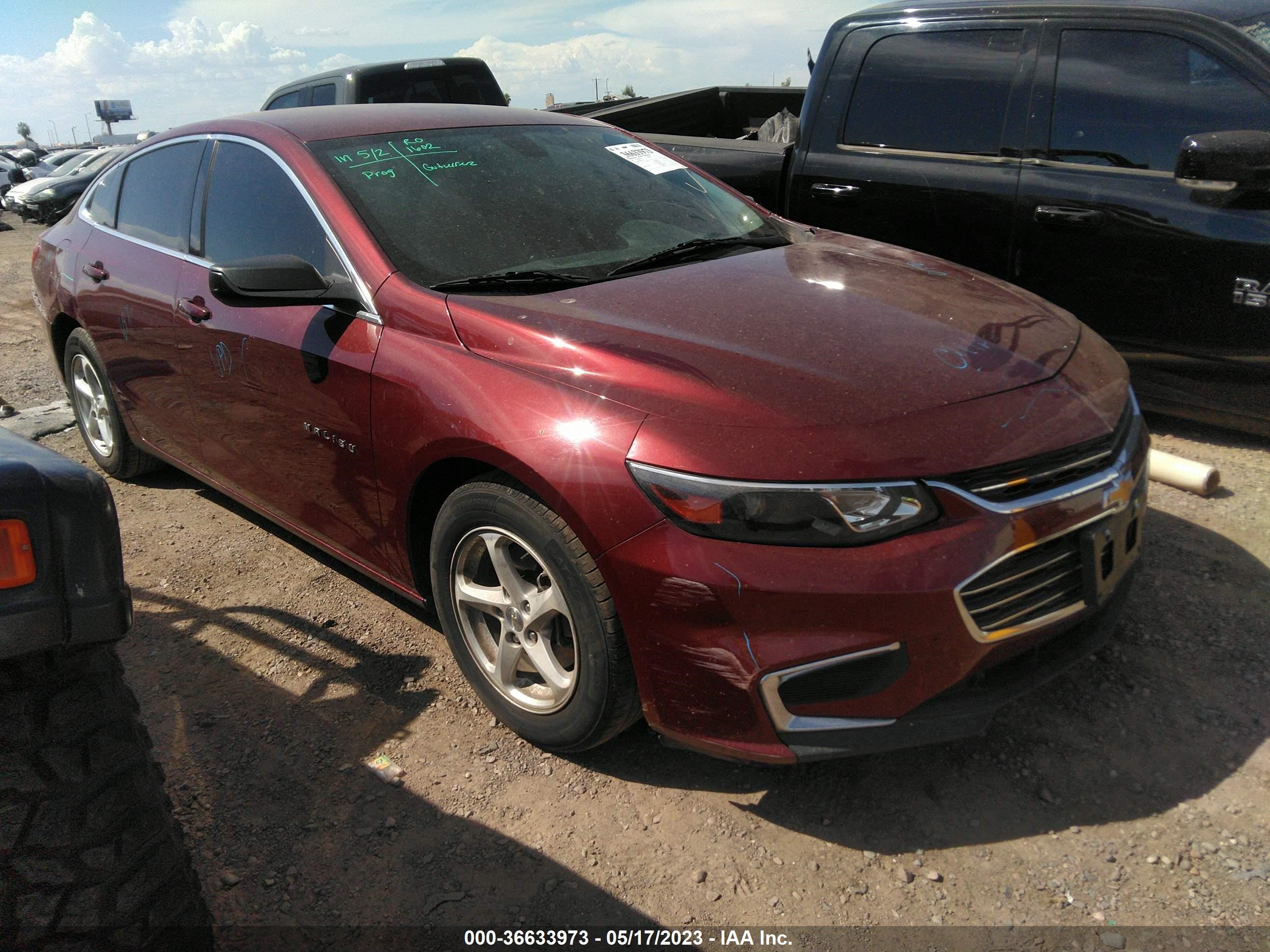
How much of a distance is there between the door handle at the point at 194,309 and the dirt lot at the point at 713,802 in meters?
1.15

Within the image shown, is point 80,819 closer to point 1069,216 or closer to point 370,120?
point 370,120

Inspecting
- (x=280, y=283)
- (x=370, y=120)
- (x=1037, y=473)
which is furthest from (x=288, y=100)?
(x=1037, y=473)

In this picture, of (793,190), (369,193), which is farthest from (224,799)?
(793,190)

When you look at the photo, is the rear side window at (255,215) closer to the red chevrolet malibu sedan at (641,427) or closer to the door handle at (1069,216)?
the red chevrolet malibu sedan at (641,427)

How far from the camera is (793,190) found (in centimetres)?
510

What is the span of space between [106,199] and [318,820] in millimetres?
3343

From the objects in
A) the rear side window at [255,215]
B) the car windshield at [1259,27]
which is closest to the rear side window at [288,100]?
the rear side window at [255,215]

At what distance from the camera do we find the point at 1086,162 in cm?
431

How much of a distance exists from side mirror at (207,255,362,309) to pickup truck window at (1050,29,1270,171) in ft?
10.8

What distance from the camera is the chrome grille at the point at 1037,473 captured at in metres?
2.14

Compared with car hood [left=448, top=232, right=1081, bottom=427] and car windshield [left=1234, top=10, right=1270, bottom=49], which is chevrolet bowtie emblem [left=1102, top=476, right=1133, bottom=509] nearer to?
car hood [left=448, top=232, right=1081, bottom=427]

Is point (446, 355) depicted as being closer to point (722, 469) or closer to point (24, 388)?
point (722, 469)

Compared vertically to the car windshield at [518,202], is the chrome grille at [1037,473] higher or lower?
lower

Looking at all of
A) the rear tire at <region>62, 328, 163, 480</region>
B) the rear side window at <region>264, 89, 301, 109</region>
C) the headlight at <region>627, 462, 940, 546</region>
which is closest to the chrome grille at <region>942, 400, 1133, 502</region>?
the headlight at <region>627, 462, 940, 546</region>
